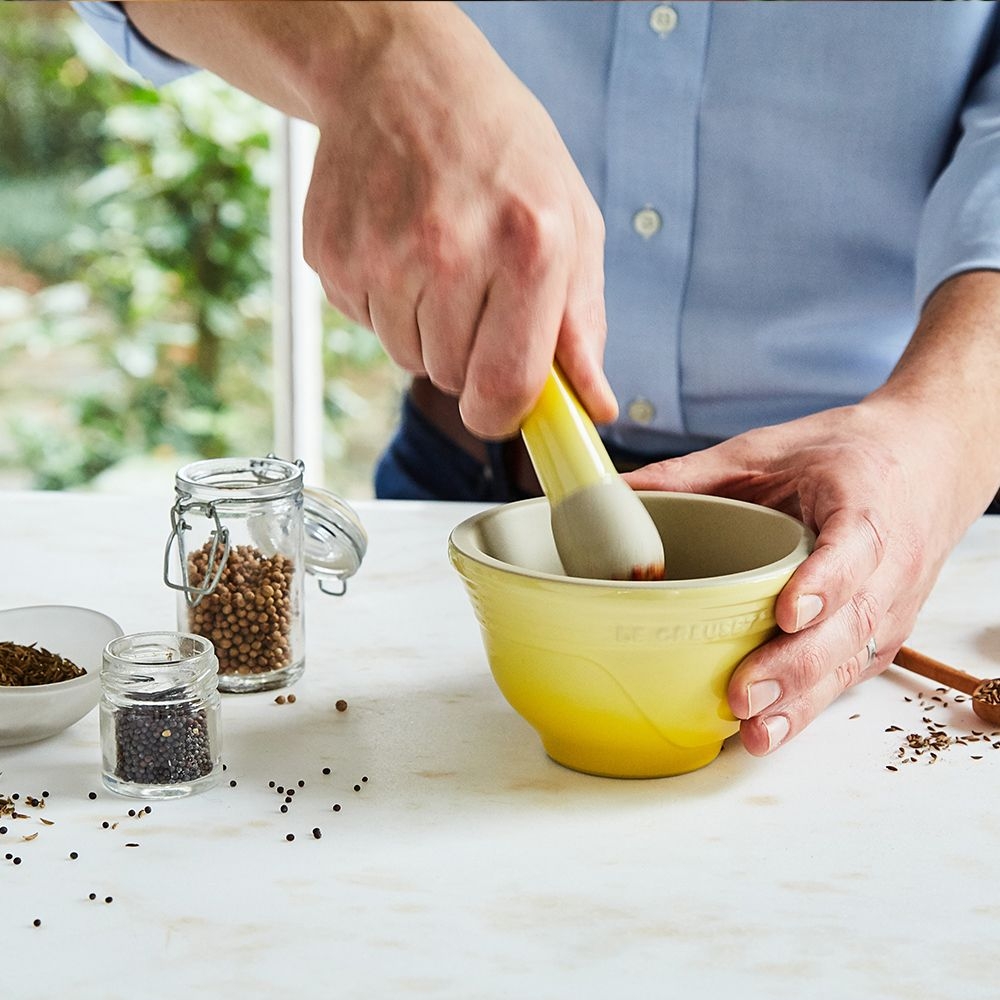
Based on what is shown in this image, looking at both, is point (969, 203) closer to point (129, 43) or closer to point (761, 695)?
point (761, 695)

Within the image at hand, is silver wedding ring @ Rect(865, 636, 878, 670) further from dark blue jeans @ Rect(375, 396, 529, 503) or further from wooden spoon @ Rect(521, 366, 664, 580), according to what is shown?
dark blue jeans @ Rect(375, 396, 529, 503)

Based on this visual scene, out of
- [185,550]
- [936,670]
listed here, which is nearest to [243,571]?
[185,550]

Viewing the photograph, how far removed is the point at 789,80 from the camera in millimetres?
1508

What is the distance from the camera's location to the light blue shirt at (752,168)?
1492mm

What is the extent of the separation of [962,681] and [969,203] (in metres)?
0.55

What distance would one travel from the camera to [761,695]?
95 centimetres

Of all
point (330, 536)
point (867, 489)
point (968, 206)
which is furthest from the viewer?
point (968, 206)

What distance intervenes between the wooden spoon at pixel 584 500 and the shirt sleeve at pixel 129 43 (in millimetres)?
751

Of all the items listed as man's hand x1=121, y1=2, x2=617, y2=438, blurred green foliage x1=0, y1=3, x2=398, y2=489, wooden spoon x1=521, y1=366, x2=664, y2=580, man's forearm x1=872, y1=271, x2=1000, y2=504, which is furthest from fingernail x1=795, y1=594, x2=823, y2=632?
blurred green foliage x1=0, y1=3, x2=398, y2=489

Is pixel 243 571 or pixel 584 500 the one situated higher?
pixel 584 500

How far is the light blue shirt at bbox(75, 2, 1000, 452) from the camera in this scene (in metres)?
1.49

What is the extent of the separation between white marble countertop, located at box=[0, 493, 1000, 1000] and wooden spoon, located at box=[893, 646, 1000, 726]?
15 mm

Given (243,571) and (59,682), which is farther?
(243,571)

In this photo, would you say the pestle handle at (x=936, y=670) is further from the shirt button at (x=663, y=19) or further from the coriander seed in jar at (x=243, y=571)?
the shirt button at (x=663, y=19)
